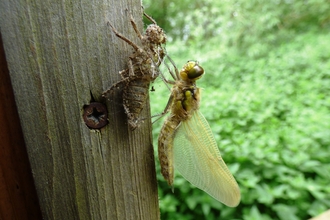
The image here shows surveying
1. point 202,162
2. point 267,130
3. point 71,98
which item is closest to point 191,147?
point 202,162

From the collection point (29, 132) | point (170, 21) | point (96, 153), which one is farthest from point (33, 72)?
point (170, 21)

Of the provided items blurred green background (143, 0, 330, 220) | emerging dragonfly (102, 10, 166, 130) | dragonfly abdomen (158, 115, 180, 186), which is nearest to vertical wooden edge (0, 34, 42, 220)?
emerging dragonfly (102, 10, 166, 130)

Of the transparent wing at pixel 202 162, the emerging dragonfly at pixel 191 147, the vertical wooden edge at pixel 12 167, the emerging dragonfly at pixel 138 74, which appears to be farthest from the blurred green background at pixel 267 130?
the vertical wooden edge at pixel 12 167

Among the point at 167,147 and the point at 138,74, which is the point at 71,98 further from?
the point at 167,147

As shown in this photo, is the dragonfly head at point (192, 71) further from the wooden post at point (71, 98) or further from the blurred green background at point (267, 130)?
the wooden post at point (71, 98)

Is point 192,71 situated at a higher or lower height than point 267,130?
higher

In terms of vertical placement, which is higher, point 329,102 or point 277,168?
point 329,102

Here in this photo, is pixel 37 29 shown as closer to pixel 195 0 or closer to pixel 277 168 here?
pixel 277 168
